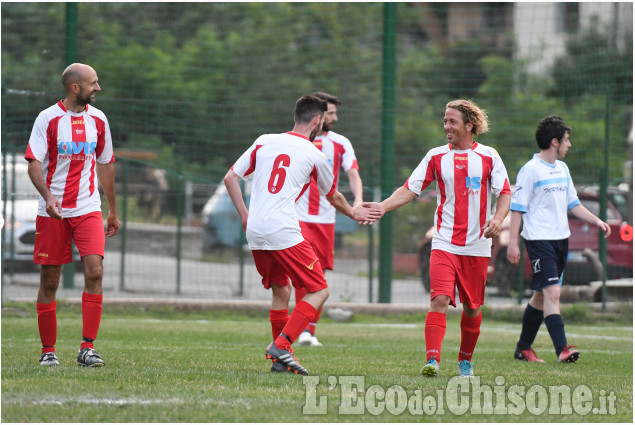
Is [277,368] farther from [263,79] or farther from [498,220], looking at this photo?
[263,79]

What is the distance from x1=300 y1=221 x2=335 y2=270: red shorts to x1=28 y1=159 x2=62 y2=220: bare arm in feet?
9.29

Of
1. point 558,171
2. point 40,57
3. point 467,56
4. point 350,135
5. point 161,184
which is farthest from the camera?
point 467,56

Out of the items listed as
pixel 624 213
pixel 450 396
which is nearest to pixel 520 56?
pixel 624 213

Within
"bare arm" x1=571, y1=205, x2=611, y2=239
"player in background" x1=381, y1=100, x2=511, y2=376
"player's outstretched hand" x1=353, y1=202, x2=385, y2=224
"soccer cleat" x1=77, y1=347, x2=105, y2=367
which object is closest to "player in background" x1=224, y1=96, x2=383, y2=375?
"player's outstretched hand" x1=353, y1=202, x2=385, y2=224

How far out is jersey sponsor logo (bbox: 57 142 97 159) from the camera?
661 centimetres

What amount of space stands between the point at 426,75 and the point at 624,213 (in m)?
15.8

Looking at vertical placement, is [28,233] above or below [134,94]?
below

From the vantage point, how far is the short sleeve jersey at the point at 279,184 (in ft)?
20.6

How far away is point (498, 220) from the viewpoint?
6.27m

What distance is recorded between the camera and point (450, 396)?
17.5 ft

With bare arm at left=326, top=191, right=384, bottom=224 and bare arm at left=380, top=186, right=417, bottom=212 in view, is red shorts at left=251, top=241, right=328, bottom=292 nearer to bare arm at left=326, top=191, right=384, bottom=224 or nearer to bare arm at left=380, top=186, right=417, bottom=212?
bare arm at left=326, top=191, right=384, bottom=224

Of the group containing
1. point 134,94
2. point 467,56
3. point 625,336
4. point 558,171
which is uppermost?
point 467,56

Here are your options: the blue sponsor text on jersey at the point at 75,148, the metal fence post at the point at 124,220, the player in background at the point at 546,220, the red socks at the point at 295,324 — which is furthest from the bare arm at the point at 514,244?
the metal fence post at the point at 124,220

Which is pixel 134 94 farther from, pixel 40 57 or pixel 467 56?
pixel 467 56
